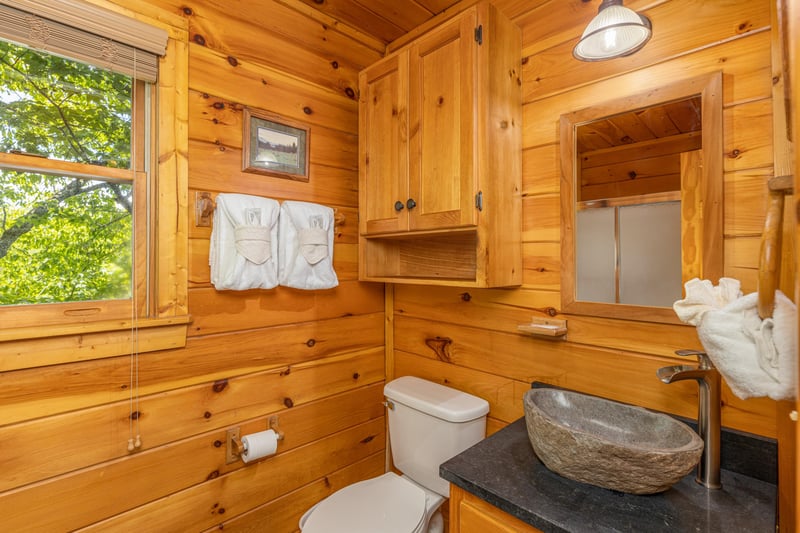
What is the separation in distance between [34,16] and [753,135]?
192 cm

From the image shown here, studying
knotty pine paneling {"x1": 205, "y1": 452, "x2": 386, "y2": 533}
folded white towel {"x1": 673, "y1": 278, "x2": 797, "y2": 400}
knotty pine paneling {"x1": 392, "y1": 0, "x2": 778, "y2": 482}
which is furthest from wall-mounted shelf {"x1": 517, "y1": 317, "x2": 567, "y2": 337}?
knotty pine paneling {"x1": 205, "y1": 452, "x2": 386, "y2": 533}

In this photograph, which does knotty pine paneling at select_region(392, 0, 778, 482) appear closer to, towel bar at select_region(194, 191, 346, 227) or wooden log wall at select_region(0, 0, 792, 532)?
wooden log wall at select_region(0, 0, 792, 532)

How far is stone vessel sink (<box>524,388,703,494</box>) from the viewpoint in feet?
2.47

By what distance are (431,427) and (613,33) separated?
53.8 inches

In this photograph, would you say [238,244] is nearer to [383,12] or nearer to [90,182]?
[90,182]

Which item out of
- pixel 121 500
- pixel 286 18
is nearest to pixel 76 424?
pixel 121 500

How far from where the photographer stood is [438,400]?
144 centimetres

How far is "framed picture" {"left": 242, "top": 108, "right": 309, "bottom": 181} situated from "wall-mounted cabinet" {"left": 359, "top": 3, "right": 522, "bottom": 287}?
261mm

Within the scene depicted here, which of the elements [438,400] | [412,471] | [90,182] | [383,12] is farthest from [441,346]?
[383,12]

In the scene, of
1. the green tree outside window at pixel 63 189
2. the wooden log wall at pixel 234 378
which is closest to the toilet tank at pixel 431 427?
the wooden log wall at pixel 234 378

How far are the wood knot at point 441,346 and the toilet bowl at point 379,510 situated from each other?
50 centimetres

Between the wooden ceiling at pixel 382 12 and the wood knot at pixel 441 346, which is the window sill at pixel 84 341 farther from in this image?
the wooden ceiling at pixel 382 12

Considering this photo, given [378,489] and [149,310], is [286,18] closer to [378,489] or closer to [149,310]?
[149,310]

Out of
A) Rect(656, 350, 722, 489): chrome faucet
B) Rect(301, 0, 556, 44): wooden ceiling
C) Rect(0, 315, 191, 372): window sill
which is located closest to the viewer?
Rect(656, 350, 722, 489): chrome faucet
